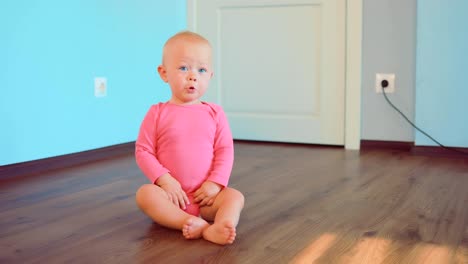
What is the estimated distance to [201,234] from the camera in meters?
1.51

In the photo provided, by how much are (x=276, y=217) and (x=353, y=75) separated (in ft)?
5.53

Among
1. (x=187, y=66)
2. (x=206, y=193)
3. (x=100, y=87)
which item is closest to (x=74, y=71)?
(x=100, y=87)

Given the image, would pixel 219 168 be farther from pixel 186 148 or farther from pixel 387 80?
pixel 387 80

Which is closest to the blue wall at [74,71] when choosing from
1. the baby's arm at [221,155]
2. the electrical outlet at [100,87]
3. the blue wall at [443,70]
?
the electrical outlet at [100,87]

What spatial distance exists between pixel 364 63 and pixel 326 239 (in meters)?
1.91

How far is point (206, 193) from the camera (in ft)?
5.32

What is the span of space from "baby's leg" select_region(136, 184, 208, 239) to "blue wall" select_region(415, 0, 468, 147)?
1.88m

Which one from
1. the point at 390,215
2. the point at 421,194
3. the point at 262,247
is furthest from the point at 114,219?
the point at 421,194

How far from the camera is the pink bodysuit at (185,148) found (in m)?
1.65

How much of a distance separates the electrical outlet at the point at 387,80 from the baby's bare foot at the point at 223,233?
1960 millimetres

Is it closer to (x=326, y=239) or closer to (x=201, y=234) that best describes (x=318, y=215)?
(x=326, y=239)

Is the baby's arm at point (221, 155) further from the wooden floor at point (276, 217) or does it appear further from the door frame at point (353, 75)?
the door frame at point (353, 75)

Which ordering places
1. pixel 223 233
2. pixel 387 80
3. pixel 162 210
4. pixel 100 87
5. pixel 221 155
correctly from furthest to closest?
pixel 387 80 → pixel 100 87 → pixel 221 155 → pixel 162 210 → pixel 223 233

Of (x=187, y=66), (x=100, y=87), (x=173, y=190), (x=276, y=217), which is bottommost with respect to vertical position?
(x=276, y=217)
